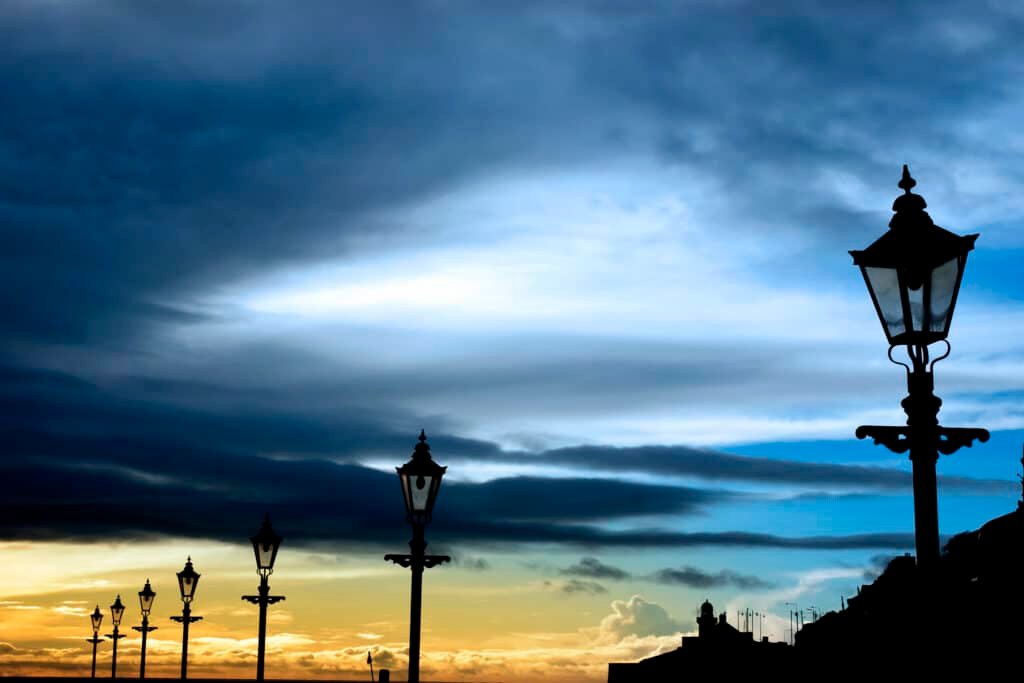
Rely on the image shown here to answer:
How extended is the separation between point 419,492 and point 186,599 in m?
19.2

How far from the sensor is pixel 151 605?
138 ft

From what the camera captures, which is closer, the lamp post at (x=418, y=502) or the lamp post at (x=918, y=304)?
the lamp post at (x=918, y=304)

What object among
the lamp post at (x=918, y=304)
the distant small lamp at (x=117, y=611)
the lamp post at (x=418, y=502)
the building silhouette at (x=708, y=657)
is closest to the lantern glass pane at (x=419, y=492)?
the lamp post at (x=418, y=502)

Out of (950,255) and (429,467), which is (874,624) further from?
(950,255)

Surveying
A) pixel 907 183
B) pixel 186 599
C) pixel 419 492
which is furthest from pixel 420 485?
pixel 186 599

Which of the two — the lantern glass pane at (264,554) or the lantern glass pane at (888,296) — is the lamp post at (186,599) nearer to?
the lantern glass pane at (264,554)

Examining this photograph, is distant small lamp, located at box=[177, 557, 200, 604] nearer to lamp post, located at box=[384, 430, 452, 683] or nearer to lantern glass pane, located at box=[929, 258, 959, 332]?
lamp post, located at box=[384, 430, 452, 683]

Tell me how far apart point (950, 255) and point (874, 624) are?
2619 inches

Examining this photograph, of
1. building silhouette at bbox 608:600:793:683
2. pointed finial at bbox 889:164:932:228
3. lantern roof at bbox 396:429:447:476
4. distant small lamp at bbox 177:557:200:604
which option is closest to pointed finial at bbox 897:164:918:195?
pointed finial at bbox 889:164:932:228

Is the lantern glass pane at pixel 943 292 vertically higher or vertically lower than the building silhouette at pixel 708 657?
higher

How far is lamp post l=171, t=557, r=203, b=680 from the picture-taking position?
35.3m

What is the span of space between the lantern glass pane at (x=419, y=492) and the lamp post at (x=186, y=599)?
742 inches

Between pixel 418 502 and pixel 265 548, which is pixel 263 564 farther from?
pixel 418 502

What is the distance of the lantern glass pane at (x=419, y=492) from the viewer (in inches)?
752
